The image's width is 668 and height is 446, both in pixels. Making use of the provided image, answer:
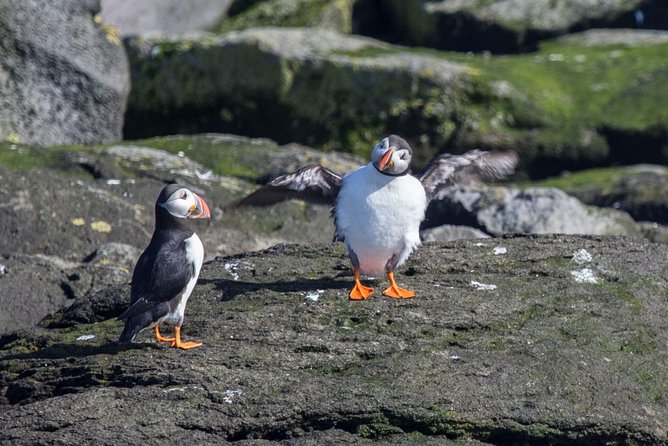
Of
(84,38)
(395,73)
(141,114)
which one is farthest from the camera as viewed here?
(141,114)

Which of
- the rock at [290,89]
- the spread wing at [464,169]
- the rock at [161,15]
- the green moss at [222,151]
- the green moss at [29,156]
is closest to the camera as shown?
the spread wing at [464,169]

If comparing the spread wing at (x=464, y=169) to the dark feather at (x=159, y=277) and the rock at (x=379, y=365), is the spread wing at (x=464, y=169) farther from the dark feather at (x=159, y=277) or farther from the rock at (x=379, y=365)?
the dark feather at (x=159, y=277)

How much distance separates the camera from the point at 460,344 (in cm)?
805

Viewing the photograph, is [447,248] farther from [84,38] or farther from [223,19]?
[223,19]

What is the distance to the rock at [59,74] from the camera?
49.9 feet

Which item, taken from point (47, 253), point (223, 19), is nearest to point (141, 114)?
point (223, 19)

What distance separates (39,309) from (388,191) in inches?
118

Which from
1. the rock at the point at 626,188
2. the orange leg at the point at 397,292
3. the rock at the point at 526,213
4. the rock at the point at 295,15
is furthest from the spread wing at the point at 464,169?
the rock at the point at 295,15

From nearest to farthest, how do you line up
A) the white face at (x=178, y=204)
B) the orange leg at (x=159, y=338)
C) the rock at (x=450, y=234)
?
the orange leg at (x=159, y=338), the white face at (x=178, y=204), the rock at (x=450, y=234)

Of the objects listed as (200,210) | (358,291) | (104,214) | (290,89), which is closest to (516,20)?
(290,89)

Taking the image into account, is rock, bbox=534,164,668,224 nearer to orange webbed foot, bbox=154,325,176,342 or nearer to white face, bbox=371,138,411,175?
white face, bbox=371,138,411,175

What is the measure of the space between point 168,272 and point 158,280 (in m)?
0.08

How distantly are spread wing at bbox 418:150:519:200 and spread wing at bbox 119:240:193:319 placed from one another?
7.00ft

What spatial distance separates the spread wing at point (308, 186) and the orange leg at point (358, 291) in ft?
2.75
